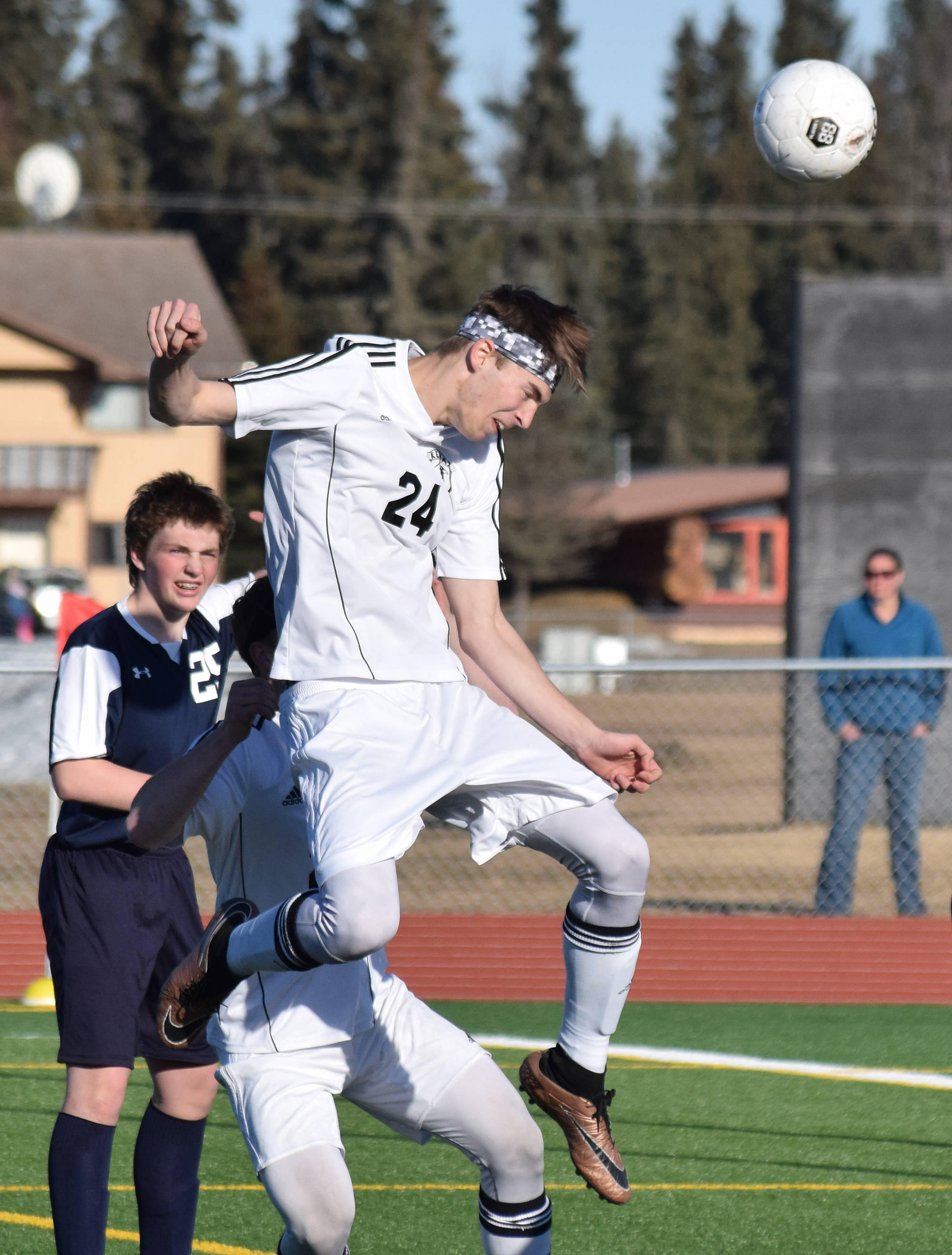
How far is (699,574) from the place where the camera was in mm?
57000

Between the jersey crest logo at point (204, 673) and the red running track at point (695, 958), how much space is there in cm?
477

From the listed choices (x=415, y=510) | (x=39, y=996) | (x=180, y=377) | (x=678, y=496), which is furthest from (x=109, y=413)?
(x=180, y=377)

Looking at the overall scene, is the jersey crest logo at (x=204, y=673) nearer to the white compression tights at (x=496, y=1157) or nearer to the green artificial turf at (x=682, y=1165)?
the white compression tights at (x=496, y=1157)

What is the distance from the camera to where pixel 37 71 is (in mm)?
81188

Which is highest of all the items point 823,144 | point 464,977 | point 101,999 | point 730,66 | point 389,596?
point 730,66

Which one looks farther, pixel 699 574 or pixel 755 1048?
pixel 699 574

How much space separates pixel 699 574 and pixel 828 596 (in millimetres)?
42403

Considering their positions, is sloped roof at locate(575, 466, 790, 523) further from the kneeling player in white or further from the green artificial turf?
the kneeling player in white

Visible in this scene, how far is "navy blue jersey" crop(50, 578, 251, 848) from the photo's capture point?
4246mm

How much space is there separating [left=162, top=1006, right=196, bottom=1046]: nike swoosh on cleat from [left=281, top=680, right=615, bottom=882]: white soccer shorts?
1.73ft

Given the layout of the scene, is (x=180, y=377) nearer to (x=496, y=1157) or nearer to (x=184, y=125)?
(x=496, y=1157)

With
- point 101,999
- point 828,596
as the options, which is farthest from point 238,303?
point 101,999

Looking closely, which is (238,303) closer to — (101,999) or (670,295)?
(670,295)

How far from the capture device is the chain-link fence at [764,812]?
10.1m
